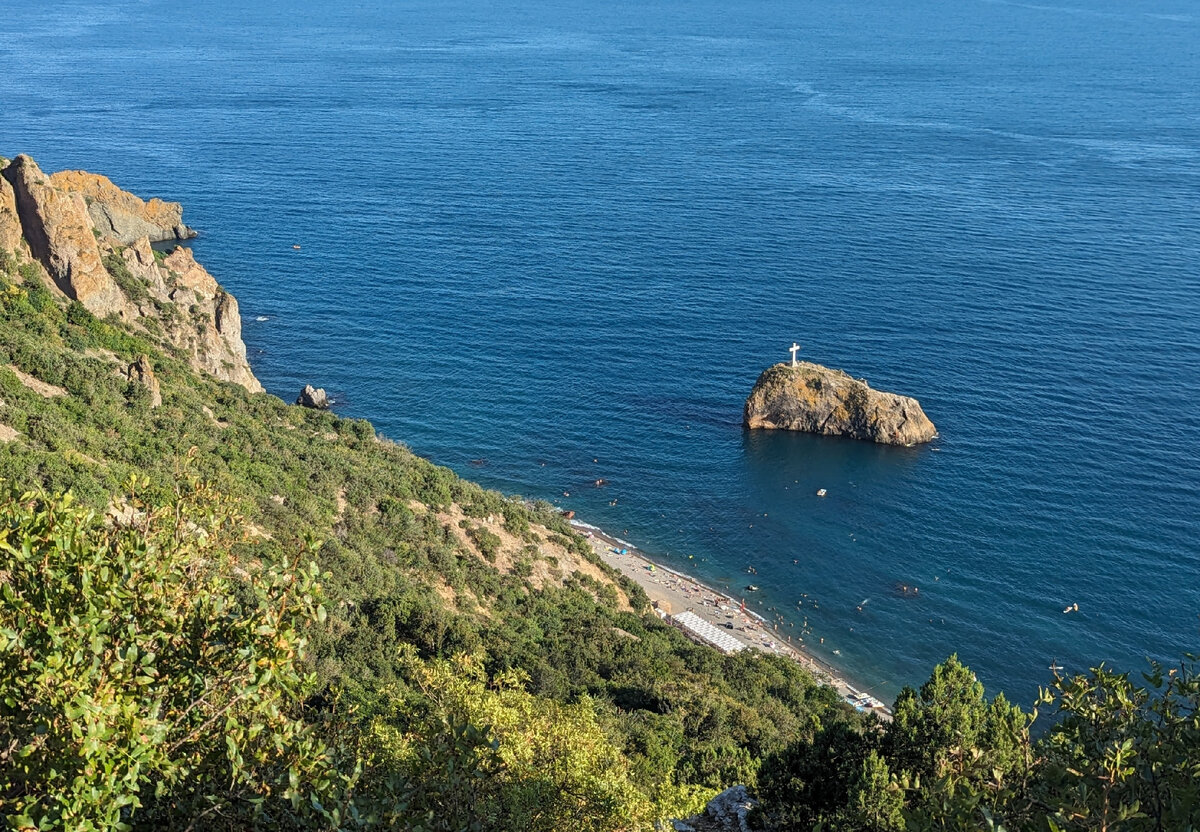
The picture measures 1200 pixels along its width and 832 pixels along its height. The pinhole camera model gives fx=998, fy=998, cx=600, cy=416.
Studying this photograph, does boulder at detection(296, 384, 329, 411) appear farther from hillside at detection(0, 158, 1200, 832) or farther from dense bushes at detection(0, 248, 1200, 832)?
dense bushes at detection(0, 248, 1200, 832)

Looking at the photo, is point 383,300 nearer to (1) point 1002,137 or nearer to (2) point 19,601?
(2) point 19,601

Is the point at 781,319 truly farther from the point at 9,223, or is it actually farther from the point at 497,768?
the point at 497,768

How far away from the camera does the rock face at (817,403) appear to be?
84125 mm

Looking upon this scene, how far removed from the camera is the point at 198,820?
1395cm

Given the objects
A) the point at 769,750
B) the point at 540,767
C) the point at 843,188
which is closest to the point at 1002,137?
the point at 843,188

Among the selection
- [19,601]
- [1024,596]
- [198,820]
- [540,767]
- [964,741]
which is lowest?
[1024,596]

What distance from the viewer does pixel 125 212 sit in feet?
385

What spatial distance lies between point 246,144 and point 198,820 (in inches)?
6558

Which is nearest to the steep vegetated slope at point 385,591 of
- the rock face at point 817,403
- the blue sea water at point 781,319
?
the blue sea water at point 781,319

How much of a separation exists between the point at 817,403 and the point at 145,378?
54720mm

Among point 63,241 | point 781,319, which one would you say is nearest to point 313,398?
point 63,241

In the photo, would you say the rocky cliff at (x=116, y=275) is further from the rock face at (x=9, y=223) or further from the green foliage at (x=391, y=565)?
the green foliage at (x=391, y=565)

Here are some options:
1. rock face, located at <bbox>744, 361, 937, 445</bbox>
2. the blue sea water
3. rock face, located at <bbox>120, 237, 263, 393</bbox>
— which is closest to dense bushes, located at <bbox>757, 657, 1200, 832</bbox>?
the blue sea water

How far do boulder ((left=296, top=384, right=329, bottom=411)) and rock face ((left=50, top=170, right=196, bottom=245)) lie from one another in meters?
40.9
